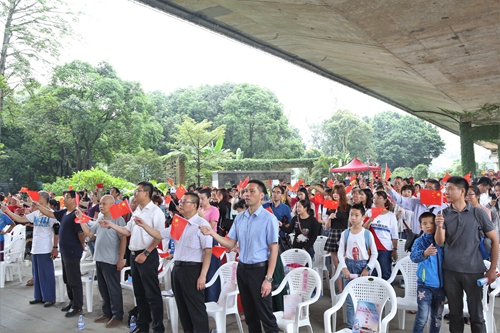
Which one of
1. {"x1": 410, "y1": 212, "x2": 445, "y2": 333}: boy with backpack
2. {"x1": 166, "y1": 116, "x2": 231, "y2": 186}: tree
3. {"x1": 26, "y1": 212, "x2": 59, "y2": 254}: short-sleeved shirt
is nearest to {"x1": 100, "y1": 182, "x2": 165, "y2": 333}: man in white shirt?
{"x1": 26, "y1": 212, "x2": 59, "y2": 254}: short-sleeved shirt

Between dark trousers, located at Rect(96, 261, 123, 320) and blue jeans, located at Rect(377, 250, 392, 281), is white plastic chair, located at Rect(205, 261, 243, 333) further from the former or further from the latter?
blue jeans, located at Rect(377, 250, 392, 281)

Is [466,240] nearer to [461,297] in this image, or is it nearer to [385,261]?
[461,297]

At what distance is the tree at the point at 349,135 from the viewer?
152ft

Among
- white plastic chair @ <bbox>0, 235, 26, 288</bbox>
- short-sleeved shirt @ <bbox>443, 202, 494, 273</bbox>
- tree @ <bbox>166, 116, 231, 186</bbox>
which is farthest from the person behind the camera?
tree @ <bbox>166, 116, 231, 186</bbox>

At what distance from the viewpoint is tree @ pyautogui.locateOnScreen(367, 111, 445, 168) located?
48.7m

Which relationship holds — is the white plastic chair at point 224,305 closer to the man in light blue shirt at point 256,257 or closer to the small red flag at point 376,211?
the man in light blue shirt at point 256,257

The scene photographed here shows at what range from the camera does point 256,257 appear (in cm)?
349

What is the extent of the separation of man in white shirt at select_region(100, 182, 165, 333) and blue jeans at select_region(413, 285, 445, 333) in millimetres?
2480

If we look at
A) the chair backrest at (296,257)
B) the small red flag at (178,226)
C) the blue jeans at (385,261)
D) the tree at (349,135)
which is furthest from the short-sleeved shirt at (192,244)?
the tree at (349,135)

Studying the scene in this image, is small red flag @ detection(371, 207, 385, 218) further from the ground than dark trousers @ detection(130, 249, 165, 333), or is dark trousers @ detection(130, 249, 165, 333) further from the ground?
small red flag @ detection(371, 207, 385, 218)

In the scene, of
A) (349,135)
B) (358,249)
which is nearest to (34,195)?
(358,249)

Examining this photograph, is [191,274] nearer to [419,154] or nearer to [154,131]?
[154,131]

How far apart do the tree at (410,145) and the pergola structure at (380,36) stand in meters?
35.3

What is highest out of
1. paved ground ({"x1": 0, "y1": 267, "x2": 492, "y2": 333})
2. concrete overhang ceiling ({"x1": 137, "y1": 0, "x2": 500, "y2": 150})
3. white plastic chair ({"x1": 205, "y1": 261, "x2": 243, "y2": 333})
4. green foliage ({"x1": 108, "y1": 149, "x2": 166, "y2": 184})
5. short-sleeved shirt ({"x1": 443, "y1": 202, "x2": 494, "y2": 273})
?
concrete overhang ceiling ({"x1": 137, "y1": 0, "x2": 500, "y2": 150})
